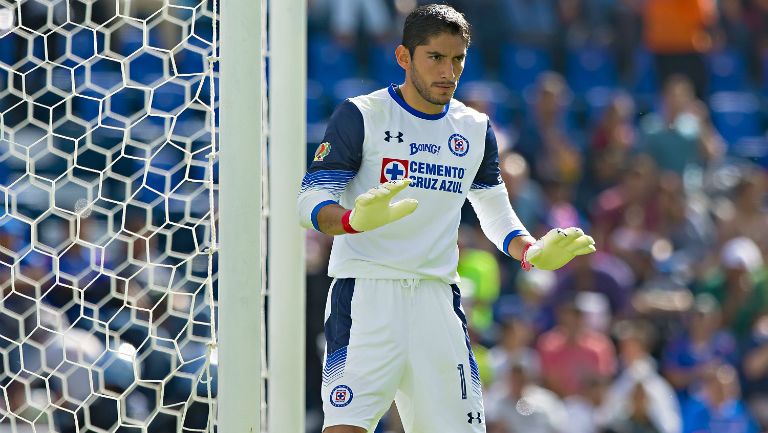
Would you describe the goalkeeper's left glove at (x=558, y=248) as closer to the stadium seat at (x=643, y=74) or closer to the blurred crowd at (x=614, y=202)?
the blurred crowd at (x=614, y=202)

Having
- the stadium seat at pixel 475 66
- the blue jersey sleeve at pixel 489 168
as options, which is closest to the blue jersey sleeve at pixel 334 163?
the blue jersey sleeve at pixel 489 168

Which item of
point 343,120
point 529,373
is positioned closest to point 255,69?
point 343,120

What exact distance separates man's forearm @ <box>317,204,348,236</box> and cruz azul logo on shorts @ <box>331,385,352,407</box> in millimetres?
527

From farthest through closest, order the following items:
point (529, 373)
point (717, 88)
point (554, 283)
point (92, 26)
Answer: point (717, 88) → point (554, 283) → point (529, 373) → point (92, 26)

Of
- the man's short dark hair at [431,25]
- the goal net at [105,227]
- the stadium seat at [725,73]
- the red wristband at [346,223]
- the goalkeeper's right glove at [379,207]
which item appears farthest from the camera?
the stadium seat at [725,73]

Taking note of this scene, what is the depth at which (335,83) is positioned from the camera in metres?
11.6

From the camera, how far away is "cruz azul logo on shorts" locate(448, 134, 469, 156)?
4.41 metres

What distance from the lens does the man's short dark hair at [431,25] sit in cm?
424

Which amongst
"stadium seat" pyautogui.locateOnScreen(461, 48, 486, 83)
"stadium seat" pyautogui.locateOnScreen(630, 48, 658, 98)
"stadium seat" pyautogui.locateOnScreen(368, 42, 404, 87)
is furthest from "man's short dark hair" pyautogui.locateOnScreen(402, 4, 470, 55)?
"stadium seat" pyautogui.locateOnScreen(630, 48, 658, 98)

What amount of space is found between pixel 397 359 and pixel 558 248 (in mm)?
639

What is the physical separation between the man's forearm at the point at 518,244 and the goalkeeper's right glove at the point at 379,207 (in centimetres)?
73

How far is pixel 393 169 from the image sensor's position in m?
4.30

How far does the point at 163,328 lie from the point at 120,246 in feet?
2.07

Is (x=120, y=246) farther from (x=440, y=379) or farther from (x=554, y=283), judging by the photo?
(x=440, y=379)
